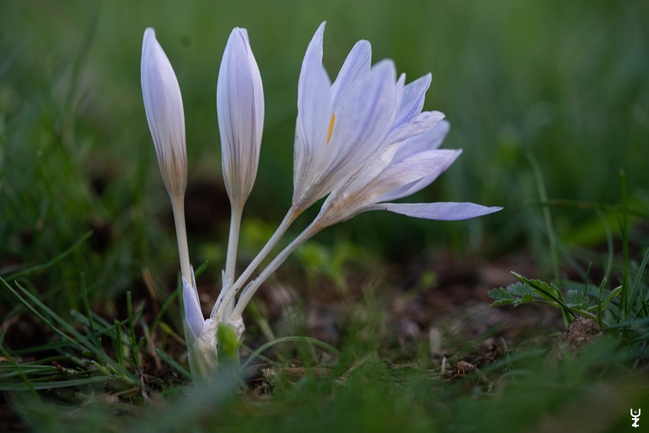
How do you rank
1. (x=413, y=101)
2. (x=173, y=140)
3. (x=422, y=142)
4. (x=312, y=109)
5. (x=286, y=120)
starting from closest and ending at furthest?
(x=312, y=109), (x=173, y=140), (x=413, y=101), (x=422, y=142), (x=286, y=120)

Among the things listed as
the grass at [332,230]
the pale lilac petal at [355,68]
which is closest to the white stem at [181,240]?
the grass at [332,230]

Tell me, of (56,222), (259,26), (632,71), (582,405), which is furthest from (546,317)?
(259,26)

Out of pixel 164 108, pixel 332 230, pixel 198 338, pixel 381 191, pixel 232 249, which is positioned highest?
pixel 164 108

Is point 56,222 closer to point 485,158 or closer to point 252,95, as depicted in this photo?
point 252,95

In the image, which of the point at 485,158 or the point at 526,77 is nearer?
the point at 485,158

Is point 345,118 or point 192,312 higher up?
point 345,118

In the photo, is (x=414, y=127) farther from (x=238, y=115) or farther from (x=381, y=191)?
(x=238, y=115)

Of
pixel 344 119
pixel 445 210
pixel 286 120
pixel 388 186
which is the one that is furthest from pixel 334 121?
pixel 286 120
